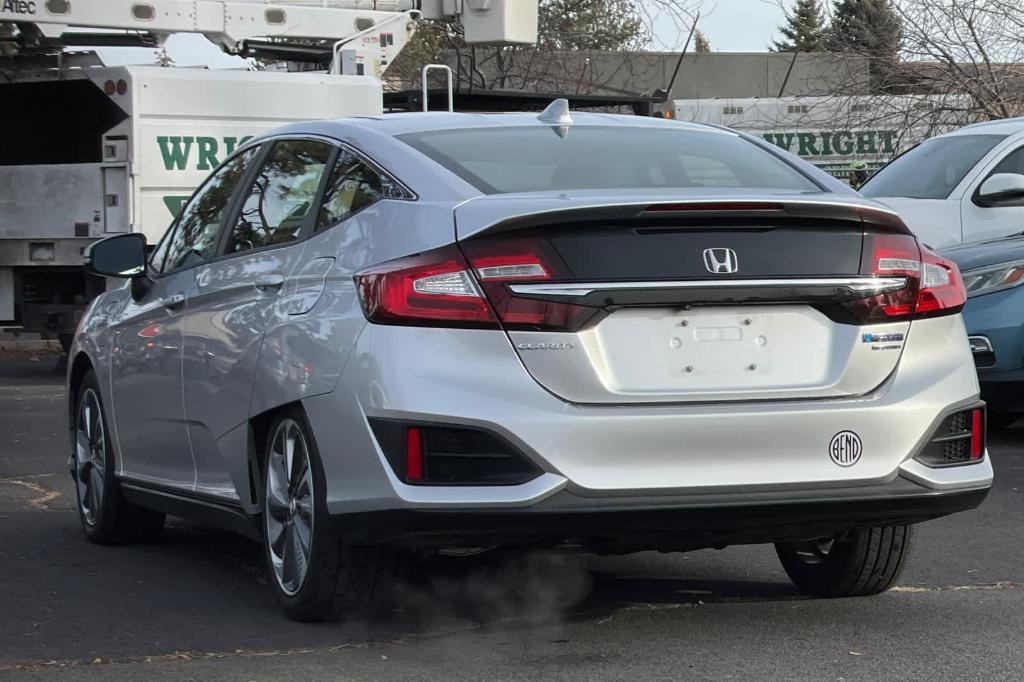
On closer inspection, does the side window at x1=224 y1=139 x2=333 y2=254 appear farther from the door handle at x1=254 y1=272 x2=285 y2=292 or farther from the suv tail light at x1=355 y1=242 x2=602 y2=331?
the suv tail light at x1=355 y1=242 x2=602 y2=331

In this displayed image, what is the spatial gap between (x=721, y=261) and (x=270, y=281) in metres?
1.55

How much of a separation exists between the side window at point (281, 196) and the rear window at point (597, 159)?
1.37ft

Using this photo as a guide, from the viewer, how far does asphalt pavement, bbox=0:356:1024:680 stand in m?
5.12

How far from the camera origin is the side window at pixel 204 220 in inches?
264

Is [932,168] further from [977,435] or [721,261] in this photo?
[721,261]

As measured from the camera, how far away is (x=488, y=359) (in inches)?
194

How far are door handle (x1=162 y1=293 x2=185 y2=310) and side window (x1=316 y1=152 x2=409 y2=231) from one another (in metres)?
0.98

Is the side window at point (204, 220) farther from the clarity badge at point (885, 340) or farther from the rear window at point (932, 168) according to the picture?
the rear window at point (932, 168)

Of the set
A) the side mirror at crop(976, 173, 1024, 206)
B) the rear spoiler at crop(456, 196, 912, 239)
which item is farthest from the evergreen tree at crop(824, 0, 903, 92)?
the rear spoiler at crop(456, 196, 912, 239)

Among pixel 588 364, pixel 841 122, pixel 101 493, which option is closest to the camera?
pixel 588 364

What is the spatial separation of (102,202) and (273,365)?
10.5m

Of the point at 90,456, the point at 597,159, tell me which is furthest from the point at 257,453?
the point at 90,456

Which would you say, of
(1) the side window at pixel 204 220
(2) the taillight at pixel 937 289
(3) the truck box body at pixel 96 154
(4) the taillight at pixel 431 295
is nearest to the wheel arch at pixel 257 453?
(4) the taillight at pixel 431 295

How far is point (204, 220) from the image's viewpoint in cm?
688
